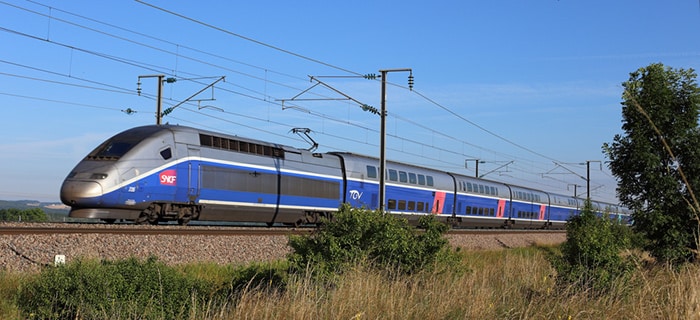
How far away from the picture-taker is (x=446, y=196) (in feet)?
135

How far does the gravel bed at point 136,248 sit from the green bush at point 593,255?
261 centimetres

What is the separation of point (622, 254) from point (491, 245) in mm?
17392

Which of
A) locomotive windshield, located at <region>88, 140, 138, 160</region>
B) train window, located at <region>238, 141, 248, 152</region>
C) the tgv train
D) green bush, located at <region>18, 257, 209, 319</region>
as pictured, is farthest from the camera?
train window, located at <region>238, 141, 248, 152</region>

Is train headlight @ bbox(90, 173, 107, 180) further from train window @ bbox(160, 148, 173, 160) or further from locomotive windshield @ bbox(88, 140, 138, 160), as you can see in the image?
train window @ bbox(160, 148, 173, 160)

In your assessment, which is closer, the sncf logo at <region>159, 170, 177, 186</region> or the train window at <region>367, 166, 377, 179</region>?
the sncf logo at <region>159, 170, 177, 186</region>

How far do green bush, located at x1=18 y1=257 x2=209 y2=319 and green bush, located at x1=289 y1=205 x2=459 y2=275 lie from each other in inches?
80.7

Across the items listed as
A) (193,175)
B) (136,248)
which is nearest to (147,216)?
(193,175)

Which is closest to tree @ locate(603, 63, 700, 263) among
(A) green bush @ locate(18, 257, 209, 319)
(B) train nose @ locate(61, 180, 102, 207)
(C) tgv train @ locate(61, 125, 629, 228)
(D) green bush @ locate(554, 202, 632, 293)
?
(C) tgv train @ locate(61, 125, 629, 228)

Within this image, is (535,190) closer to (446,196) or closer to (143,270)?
(446,196)

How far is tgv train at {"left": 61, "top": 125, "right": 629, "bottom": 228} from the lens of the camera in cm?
2155

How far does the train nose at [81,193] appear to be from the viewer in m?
21.0

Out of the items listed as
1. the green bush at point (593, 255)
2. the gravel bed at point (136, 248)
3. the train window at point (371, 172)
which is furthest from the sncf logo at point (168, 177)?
the green bush at point (593, 255)

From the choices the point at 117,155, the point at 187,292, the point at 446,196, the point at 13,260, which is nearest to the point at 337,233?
the point at 187,292

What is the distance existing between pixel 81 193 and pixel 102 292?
11345 mm
